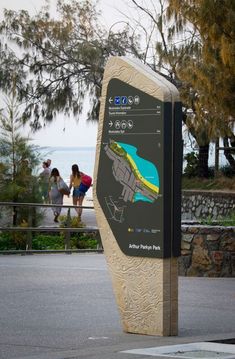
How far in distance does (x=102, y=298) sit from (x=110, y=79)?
389cm

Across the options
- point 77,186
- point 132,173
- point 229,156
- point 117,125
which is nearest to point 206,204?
point 229,156

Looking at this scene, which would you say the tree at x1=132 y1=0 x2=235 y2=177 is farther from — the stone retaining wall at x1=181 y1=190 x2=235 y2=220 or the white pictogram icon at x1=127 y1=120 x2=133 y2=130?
the white pictogram icon at x1=127 y1=120 x2=133 y2=130

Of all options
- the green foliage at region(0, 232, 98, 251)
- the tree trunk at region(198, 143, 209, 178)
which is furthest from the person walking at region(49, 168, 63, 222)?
the tree trunk at region(198, 143, 209, 178)

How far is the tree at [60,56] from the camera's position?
51.9 m

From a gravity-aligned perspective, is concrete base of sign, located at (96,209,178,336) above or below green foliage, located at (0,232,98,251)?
above

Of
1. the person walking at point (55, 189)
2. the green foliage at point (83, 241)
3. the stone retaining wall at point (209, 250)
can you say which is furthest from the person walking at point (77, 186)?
the stone retaining wall at point (209, 250)

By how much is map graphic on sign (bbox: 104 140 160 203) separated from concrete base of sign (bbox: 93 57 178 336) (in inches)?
11.2

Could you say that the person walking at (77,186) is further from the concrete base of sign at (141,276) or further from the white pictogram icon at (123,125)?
the white pictogram icon at (123,125)

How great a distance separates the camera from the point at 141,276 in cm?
1087

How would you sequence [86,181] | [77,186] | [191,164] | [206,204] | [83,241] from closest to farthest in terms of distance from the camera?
[83,241], [77,186], [86,181], [206,204], [191,164]

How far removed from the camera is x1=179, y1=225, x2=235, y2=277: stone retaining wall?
17.6m

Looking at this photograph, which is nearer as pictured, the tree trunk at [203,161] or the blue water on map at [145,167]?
the blue water on map at [145,167]

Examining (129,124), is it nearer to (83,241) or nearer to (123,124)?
(123,124)

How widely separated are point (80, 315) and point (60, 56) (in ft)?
136
